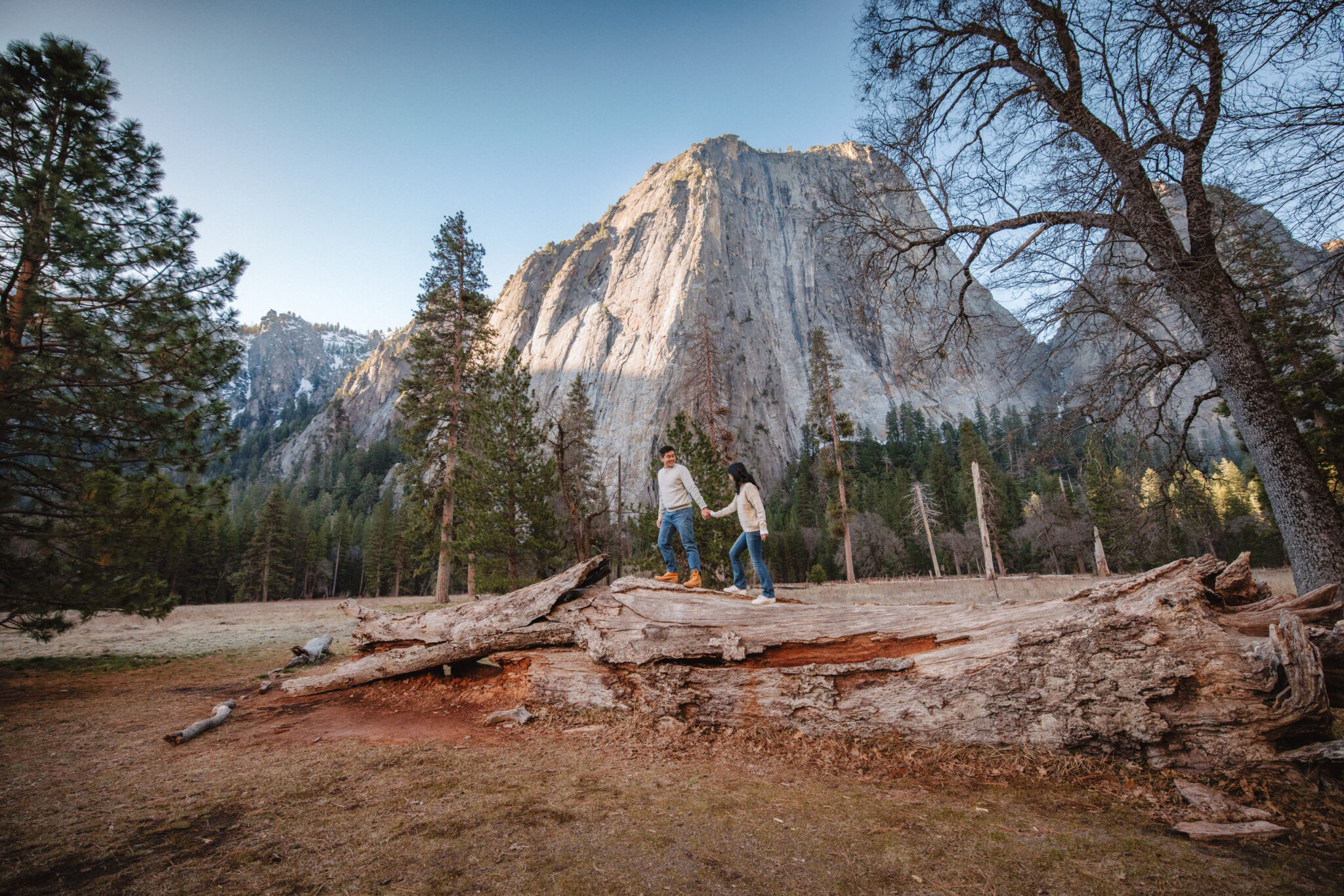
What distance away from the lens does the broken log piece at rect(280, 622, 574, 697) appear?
6.66 m

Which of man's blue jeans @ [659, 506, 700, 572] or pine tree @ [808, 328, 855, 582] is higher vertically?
pine tree @ [808, 328, 855, 582]

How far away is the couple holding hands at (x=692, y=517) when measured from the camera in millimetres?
6844

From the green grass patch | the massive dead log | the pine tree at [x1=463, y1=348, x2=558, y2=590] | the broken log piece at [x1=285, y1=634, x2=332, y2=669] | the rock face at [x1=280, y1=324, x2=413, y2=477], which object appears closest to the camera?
the massive dead log

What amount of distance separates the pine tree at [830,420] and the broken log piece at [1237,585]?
21.4 m

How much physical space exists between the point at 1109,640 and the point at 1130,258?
512 centimetres

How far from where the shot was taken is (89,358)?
7688 millimetres

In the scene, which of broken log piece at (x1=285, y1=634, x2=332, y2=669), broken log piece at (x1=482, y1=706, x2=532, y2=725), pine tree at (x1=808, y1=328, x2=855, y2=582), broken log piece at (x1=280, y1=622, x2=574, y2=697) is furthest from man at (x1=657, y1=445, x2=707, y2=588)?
pine tree at (x1=808, y1=328, x2=855, y2=582)

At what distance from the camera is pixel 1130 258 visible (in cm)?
637

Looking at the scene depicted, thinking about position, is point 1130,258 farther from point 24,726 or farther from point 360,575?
point 360,575

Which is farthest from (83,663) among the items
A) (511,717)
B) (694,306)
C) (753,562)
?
(694,306)

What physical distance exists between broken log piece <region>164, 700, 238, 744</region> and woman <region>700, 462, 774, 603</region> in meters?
6.31

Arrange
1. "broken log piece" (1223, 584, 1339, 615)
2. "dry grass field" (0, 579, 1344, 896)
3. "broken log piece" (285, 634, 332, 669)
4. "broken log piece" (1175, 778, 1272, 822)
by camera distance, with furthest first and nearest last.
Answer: "broken log piece" (285, 634, 332, 669) → "broken log piece" (1223, 584, 1339, 615) → "broken log piece" (1175, 778, 1272, 822) → "dry grass field" (0, 579, 1344, 896)

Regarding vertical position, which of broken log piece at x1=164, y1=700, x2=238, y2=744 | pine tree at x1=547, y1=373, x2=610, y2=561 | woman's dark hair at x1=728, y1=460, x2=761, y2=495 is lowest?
broken log piece at x1=164, y1=700, x2=238, y2=744

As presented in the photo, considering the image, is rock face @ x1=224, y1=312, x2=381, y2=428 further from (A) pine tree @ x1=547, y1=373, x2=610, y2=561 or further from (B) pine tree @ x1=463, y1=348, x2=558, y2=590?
(B) pine tree @ x1=463, y1=348, x2=558, y2=590
